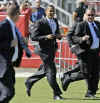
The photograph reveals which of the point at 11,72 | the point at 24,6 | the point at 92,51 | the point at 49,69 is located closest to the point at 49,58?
the point at 49,69

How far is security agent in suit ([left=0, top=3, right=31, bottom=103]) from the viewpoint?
8617mm

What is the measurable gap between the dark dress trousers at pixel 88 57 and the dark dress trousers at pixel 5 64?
2764 mm

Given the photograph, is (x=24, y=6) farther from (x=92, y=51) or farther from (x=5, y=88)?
(x=5, y=88)

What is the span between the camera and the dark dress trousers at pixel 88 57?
37.1ft

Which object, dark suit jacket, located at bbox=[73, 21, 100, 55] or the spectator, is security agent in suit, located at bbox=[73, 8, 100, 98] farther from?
the spectator

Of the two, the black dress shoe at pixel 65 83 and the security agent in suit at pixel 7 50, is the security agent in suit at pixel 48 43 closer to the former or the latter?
the black dress shoe at pixel 65 83

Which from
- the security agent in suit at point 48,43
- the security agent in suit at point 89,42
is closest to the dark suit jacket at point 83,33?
the security agent in suit at point 89,42

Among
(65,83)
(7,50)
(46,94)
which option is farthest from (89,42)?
(7,50)

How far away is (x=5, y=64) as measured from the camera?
8711mm

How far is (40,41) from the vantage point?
11.9 m

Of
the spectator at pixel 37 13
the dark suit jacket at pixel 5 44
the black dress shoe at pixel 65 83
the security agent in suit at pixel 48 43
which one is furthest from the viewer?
the spectator at pixel 37 13

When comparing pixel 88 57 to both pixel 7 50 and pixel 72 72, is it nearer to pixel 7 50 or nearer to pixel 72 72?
pixel 72 72

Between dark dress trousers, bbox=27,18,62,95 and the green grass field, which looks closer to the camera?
the green grass field

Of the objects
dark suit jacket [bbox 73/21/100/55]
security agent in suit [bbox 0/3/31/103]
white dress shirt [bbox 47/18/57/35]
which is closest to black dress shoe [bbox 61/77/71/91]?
white dress shirt [bbox 47/18/57/35]
